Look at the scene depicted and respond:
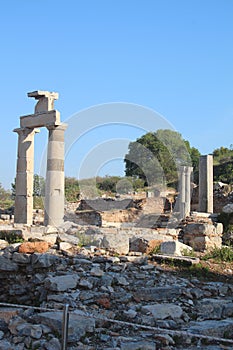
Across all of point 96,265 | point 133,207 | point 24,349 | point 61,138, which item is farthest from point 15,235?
point 133,207

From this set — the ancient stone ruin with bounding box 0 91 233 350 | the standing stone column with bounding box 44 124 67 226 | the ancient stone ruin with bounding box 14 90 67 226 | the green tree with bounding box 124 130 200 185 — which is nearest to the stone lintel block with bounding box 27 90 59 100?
the ancient stone ruin with bounding box 14 90 67 226

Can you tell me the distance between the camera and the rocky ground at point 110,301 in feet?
17.9

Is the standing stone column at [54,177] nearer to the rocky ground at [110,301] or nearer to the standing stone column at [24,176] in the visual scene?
the standing stone column at [24,176]

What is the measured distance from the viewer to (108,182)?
50062 millimetres

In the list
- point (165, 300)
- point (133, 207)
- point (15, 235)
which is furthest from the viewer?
point (133, 207)

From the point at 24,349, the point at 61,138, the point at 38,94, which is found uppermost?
the point at 38,94

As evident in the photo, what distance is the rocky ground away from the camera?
546 cm

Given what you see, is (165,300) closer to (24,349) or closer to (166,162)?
(24,349)

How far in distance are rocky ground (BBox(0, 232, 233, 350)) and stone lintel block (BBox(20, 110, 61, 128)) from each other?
329 inches

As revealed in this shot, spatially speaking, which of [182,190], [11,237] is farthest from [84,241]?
[182,190]

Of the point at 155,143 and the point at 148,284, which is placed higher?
the point at 155,143

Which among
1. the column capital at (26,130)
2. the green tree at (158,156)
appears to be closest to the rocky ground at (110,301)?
the column capital at (26,130)

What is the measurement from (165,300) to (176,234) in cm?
657

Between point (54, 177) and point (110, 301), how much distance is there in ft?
34.3
